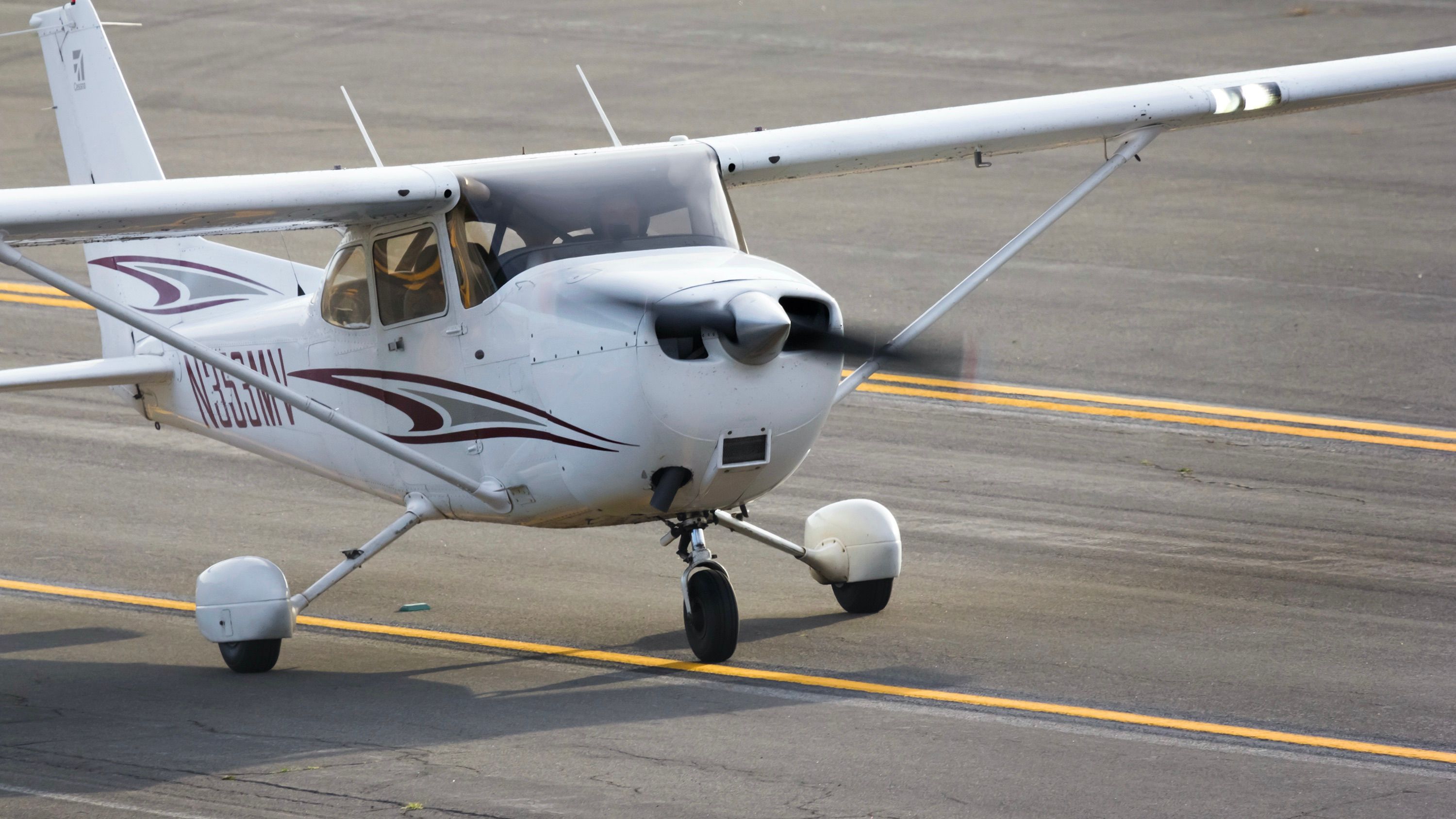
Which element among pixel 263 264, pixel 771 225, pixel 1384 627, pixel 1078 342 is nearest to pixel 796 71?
pixel 771 225

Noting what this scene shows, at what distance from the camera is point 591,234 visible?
9.47 m

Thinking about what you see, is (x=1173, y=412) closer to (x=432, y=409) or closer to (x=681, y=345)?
A: (x=432, y=409)

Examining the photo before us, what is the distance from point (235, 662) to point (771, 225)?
456 inches

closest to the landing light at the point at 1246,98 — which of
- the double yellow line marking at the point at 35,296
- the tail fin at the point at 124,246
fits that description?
the tail fin at the point at 124,246

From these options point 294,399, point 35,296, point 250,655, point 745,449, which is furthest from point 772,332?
point 35,296

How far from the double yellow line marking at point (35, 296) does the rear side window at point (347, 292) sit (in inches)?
333

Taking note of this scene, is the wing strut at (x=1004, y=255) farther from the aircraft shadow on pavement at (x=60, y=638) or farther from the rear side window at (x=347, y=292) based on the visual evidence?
the aircraft shadow on pavement at (x=60, y=638)

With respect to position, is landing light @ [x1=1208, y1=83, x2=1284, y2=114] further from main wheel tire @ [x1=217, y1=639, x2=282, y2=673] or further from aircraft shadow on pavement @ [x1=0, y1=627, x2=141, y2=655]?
aircraft shadow on pavement @ [x1=0, y1=627, x2=141, y2=655]

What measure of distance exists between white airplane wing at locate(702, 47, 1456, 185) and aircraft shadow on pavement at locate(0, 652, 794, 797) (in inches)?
117

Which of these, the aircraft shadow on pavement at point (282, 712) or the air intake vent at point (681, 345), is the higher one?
the air intake vent at point (681, 345)

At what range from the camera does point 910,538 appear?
12.6 meters

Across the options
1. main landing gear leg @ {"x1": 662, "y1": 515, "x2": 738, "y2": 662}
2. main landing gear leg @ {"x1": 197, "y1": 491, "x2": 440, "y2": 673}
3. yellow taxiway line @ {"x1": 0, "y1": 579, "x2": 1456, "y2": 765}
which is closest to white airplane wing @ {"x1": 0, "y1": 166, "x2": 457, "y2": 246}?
main landing gear leg @ {"x1": 197, "y1": 491, "x2": 440, "y2": 673}

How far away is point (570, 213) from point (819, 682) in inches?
106

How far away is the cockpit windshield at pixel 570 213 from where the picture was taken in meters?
9.48
